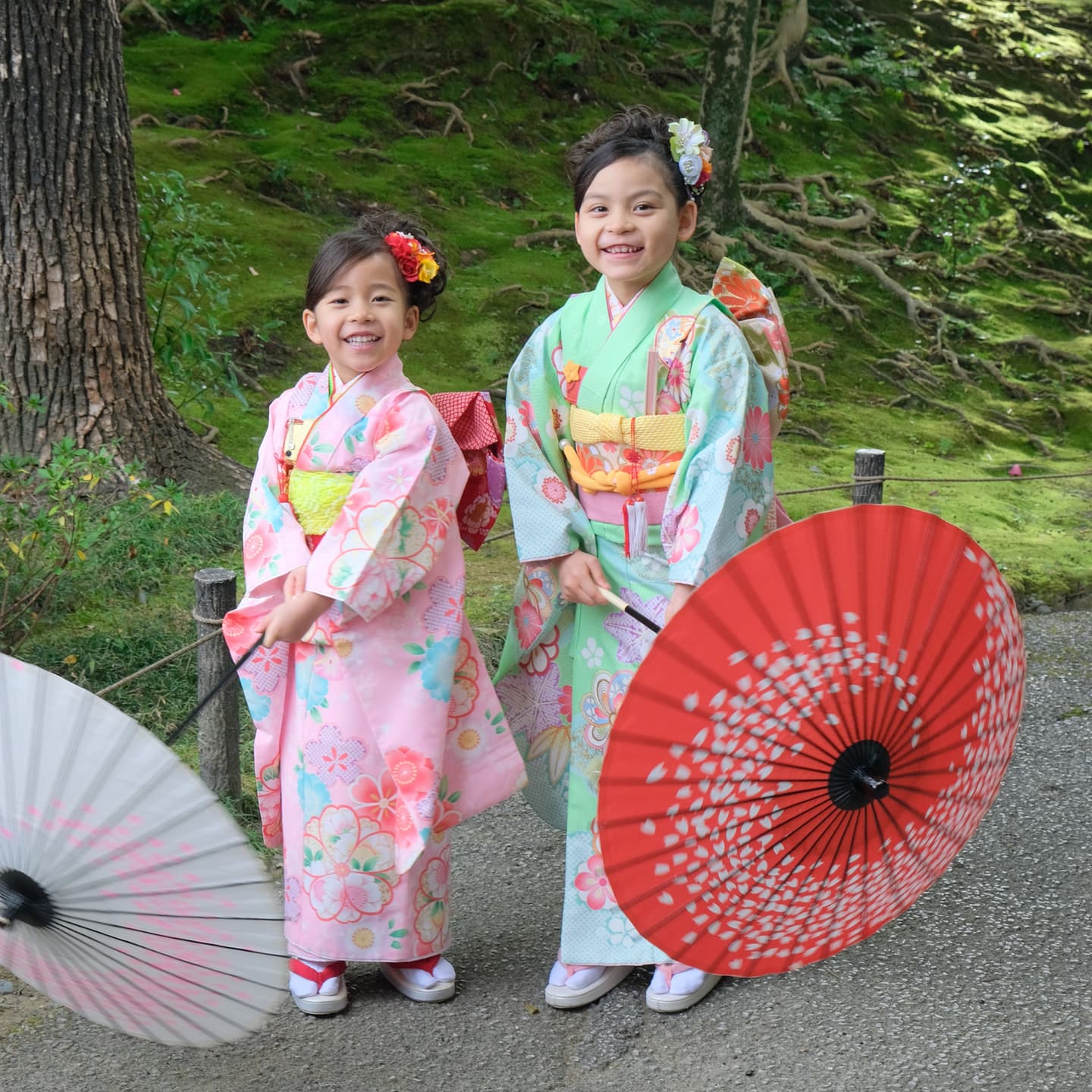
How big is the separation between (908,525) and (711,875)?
70 cm

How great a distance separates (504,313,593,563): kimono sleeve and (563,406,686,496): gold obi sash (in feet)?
0.19

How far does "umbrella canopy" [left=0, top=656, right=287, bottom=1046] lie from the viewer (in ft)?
6.38

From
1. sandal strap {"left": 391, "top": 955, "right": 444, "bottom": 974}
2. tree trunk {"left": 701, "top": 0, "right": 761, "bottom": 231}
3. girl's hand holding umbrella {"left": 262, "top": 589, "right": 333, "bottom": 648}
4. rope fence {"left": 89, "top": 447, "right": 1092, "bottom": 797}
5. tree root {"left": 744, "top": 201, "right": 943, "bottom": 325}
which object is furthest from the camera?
tree root {"left": 744, "top": 201, "right": 943, "bottom": 325}

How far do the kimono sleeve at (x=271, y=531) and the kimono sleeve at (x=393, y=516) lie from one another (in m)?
0.12

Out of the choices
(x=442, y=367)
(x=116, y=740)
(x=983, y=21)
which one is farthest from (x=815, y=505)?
(x=983, y=21)

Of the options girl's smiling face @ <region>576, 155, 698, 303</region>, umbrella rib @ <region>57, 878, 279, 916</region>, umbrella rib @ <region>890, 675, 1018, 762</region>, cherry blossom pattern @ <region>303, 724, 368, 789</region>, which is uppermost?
girl's smiling face @ <region>576, 155, 698, 303</region>

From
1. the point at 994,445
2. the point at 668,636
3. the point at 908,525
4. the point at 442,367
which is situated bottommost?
the point at 994,445

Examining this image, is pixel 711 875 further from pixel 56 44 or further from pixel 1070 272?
pixel 1070 272

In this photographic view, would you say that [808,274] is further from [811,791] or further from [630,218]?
[811,791]

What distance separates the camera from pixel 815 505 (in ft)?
21.0

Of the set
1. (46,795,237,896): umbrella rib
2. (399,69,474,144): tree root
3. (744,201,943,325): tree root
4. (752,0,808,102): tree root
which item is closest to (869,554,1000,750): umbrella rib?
(46,795,237,896): umbrella rib

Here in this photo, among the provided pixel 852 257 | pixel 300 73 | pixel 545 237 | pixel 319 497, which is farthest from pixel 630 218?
pixel 852 257

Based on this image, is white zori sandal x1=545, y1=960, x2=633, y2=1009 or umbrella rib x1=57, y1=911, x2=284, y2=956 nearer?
umbrella rib x1=57, y1=911, x2=284, y2=956

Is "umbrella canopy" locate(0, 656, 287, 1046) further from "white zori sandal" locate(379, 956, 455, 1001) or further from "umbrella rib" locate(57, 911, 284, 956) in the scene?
"white zori sandal" locate(379, 956, 455, 1001)
